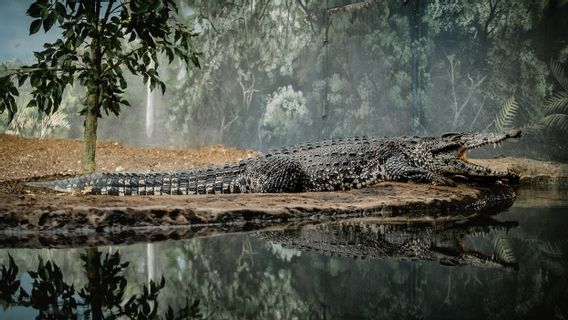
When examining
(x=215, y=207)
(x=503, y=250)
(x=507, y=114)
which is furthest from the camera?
(x=507, y=114)

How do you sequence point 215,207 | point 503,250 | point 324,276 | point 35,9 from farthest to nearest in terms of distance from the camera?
point 35,9 < point 215,207 < point 503,250 < point 324,276

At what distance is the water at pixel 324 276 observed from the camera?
130 cm

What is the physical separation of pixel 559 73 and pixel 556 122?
61 cm

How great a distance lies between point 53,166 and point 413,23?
5115 millimetres

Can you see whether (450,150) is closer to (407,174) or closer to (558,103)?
(407,174)

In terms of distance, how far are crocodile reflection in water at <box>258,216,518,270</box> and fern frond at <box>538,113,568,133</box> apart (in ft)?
11.7

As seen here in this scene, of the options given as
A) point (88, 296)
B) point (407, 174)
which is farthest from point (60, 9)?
point (88, 296)

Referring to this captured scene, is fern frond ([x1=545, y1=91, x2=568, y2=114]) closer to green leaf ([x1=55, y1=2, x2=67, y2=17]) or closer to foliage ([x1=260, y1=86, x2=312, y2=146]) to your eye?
foliage ([x1=260, y1=86, x2=312, y2=146])

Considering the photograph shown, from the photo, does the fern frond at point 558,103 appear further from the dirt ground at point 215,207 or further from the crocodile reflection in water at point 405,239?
the crocodile reflection in water at point 405,239

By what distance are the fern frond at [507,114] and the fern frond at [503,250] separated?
14.0 feet

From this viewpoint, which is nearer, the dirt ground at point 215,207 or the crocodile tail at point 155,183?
the dirt ground at point 215,207

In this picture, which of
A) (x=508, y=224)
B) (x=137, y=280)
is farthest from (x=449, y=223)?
(x=137, y=280)

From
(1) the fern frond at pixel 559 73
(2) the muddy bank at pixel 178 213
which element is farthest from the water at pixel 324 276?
(1) the fern frond at pixel 559 73

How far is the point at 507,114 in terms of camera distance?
6281mm
